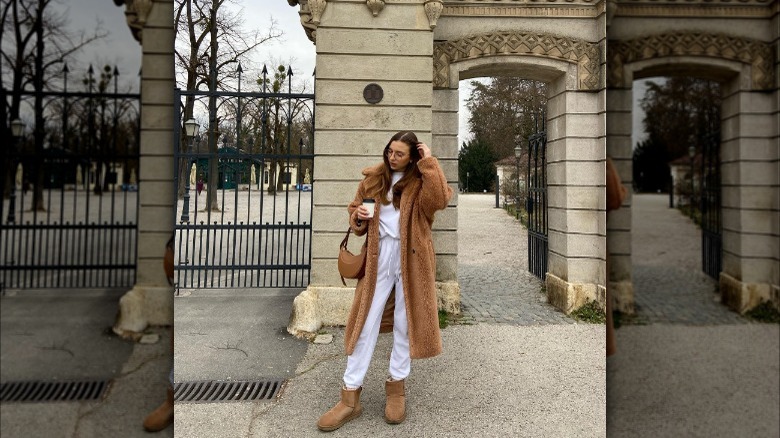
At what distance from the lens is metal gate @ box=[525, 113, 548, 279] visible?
1.42 metres

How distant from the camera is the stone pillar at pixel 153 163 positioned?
40cm

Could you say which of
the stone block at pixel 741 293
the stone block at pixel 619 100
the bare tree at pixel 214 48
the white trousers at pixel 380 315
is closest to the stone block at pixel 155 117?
the stone block at pixel 619 100

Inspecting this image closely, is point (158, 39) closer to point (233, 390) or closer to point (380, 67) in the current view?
point (233, 390)

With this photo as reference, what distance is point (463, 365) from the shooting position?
1.64 meters

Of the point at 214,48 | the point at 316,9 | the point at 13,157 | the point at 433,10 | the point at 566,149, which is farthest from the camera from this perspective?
the point at 433,10

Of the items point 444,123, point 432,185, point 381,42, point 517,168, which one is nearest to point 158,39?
point 432,185

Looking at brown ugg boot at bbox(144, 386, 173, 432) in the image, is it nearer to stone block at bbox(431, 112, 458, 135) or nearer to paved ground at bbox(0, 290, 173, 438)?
paved ground at bbox(0, 290, 173, 438)

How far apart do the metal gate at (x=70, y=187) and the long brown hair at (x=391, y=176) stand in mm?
1004

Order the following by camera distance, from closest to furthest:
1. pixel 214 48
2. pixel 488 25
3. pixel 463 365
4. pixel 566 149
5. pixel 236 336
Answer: pixel 214 48 → pixel 566 149 → pixel 236 336 → pixel 463 365 → pixel 488 25

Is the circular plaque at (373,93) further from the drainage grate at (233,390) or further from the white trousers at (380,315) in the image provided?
the drainage grate at (233,390)

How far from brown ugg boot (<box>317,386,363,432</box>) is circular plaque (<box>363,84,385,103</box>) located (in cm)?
126

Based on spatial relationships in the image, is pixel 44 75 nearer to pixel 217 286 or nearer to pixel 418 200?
pixel 418 200

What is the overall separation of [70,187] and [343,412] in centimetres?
116

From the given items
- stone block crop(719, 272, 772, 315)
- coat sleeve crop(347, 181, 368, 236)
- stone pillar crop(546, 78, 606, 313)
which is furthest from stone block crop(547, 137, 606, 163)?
stone block crop(719, 272, 772, 315)
